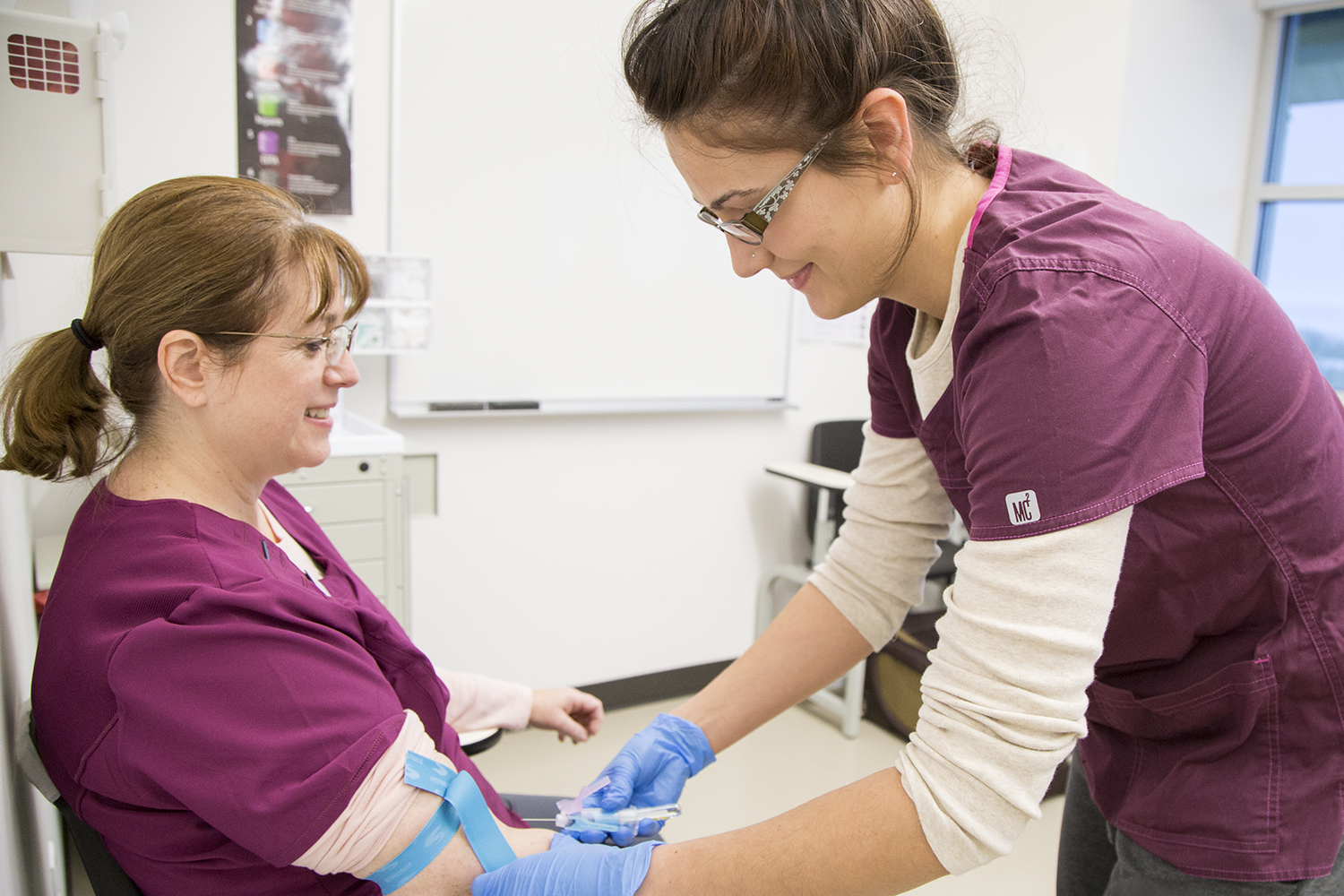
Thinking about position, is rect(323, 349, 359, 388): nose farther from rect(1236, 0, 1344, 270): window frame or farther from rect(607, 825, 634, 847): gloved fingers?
rect(1236, 0, 1344, 270): window frame

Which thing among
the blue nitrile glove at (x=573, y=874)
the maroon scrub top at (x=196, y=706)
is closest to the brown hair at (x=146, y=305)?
the maroon scrub top at (x=196, y=706)

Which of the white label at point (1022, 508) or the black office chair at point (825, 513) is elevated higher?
the white label at point (1022, 508)

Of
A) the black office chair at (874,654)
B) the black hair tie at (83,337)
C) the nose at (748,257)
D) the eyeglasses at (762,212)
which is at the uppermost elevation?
the eyeglasses at (762,212)

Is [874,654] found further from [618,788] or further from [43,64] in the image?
[43,64]

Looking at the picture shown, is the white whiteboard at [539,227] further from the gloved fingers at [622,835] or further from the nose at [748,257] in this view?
the gloved fingers at [622,835]

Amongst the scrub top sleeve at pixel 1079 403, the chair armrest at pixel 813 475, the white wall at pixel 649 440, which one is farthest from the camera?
the chair armrest at pixel 813 475

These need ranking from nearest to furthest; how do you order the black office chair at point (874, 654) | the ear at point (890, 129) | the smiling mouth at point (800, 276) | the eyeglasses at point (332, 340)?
the ear at point (890, 129) → the smiling mouth at point (800, 276) → the eyeglasses at point (332, 340) → the black office chair at point (874, 654)

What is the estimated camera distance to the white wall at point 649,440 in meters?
2.35

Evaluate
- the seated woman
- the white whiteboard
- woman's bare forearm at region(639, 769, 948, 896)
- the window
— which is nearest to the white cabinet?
the white whiteboard

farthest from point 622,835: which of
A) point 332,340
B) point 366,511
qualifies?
point 366,511

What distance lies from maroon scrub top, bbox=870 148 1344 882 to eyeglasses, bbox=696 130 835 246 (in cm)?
16

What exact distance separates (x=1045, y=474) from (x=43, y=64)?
109 centimetres

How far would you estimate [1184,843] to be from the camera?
Result: 31.6 inches

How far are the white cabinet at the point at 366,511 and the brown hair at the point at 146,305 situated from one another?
2.95 feet
